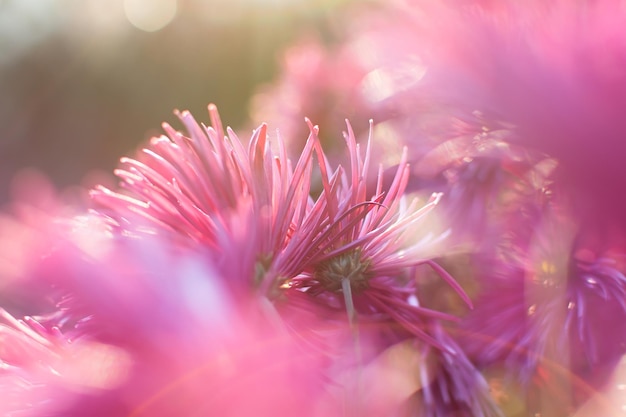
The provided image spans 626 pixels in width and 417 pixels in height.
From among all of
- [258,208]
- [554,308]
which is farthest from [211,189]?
[554,308]

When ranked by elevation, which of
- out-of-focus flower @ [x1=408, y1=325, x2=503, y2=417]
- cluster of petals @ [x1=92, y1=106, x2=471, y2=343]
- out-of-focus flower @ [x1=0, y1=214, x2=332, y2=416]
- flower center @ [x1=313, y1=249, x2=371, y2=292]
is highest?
cluster of petals @ [x1=92, y1=106, x2=471, y2=343]

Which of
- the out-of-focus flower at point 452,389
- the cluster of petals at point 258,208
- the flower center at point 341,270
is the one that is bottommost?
the out-of-focus flower at point 452,389

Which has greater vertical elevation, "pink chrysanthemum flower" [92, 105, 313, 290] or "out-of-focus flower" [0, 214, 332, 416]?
"pink chrysanthemum flower" [92, 105, 313, 290]

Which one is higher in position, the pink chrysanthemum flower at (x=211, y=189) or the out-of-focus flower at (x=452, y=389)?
the pink chrysanthemum flower at (x=211, y=189)

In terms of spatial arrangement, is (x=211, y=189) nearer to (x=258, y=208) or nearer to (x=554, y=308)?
(x=258, y=208)

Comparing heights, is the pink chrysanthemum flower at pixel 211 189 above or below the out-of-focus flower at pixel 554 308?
above

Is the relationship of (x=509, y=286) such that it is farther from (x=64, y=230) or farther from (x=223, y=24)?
(x=223, y=24)
